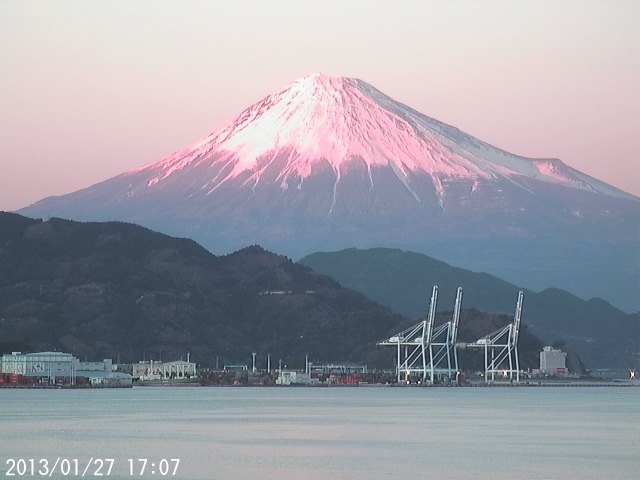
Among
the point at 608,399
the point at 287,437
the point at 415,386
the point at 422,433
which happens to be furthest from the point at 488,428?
the point at 415,386

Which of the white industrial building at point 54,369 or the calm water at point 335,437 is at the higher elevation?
the white industrial building at point 54,369

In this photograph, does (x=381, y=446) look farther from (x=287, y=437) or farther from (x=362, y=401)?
(x=362, y=401)

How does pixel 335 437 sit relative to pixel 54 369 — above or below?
below

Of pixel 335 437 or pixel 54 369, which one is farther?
pixel 54 369

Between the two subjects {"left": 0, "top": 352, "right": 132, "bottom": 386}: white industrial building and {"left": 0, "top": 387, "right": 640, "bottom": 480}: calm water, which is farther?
{"left": 0, "top": 352, "right": 132, "bottom": 386}: white industrial building

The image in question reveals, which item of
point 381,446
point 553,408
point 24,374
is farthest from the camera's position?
point 24,374

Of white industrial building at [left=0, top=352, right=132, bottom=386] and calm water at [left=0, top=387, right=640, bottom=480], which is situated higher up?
white industrial building at [left=0, top=352, right=132, bottom=386]

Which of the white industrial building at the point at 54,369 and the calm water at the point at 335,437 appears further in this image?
the white industrial building at the point at 54,369

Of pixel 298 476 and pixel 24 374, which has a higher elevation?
pixel 24 374
